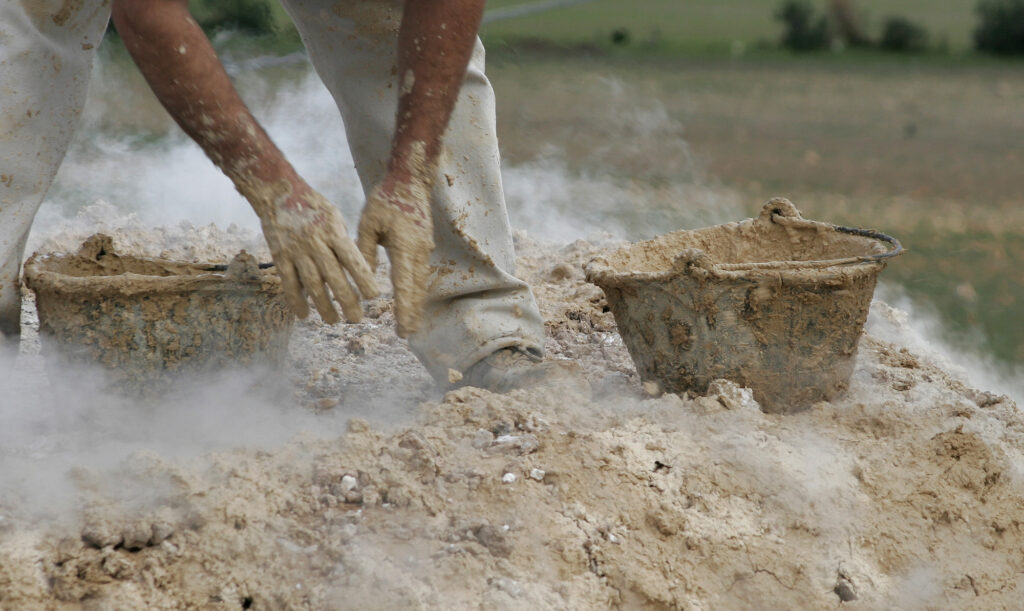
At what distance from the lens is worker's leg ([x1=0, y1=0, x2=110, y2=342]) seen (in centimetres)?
252

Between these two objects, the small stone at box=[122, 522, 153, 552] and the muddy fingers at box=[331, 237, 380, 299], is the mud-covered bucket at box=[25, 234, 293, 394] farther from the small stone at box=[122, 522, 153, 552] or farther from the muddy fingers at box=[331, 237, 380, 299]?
the small stone at box=[122, 522, 153, 552]

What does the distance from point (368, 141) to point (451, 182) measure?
26cm

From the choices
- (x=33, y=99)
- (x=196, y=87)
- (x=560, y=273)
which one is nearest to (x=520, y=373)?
(x=196, y=87)

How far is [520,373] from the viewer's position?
2.63 meters

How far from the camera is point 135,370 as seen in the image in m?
2.46

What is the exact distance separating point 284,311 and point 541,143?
489 centimetres

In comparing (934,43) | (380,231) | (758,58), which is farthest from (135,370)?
(934,43)

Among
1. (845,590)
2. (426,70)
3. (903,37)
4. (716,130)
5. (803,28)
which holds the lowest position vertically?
(716,130)

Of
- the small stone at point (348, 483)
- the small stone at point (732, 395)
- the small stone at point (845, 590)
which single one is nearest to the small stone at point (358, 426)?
the small stone at point (348, 483)

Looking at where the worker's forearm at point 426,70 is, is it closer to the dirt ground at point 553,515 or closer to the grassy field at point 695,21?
the dirt ground at point 553,515

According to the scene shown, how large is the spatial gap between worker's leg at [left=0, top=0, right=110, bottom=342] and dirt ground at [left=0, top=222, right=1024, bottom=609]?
68 cm

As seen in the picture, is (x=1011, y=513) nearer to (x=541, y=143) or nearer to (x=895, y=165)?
(x=541, y=143)

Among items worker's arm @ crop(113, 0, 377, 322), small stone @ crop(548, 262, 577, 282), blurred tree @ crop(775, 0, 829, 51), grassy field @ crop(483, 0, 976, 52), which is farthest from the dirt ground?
blurred tree @ crop(775, 0, 829, 51)

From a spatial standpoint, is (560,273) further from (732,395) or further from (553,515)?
(553,515)
